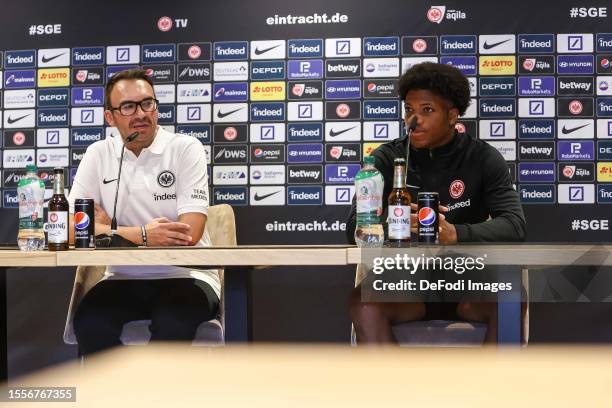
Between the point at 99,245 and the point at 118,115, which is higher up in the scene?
the point at 118,115

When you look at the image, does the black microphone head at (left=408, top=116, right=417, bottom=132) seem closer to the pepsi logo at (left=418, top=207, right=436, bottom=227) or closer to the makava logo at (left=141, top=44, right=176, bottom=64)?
the pepsi logo at (left=418, top=207, right=436, bottom=227)

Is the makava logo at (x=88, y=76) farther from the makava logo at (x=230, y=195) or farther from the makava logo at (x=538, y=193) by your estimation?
the makava logo at (x=538, y=193)

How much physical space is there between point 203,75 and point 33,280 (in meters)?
1.27

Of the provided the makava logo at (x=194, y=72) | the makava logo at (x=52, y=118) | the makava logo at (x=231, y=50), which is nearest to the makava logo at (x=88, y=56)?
the makava logo at (x=52, y=118)

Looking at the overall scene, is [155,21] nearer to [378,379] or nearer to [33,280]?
[33,280]

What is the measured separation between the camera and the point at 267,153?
3316 millimetres

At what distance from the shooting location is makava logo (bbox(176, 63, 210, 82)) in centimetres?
335

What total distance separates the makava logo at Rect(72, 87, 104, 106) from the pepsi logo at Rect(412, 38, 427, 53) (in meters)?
1.48

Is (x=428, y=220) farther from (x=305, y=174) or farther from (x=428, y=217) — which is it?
(x=305, y=174)

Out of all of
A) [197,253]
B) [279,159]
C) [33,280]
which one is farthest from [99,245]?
[33,280]

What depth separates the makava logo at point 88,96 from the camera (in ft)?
11.2

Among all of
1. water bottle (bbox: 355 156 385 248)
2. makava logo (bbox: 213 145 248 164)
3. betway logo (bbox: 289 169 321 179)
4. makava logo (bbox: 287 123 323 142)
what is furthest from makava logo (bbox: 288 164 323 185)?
water bottle (bbox: 355 156 385 248)

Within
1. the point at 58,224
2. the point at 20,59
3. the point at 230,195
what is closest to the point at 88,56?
the point at 20,59

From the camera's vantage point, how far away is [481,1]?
324 cm
